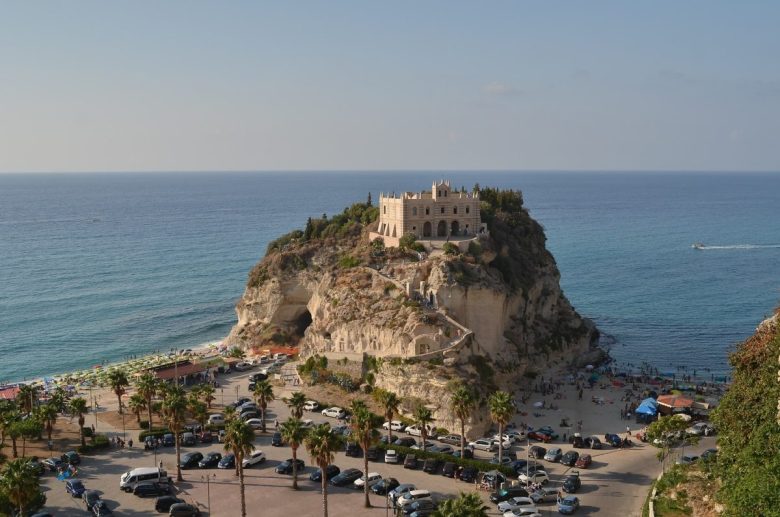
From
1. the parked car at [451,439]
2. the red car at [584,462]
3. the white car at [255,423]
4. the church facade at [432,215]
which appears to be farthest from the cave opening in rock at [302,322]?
the red car at [584,462]

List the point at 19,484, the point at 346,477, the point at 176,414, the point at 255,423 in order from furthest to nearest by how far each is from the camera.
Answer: the point at 255,423
the point at 346,477
the point at 176,414
the point at 19,484

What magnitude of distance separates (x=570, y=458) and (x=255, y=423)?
23.8 metres

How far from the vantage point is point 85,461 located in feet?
161

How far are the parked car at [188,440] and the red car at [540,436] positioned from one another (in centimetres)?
2495

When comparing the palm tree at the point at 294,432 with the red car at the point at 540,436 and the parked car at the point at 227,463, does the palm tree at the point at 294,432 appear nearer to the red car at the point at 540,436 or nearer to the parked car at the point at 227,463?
the parked car at the point at 227,463

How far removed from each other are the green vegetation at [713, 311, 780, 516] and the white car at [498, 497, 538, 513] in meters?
10.4

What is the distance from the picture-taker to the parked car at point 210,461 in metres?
47.6

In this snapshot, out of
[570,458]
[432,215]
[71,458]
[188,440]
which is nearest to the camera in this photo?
→ [71,458]

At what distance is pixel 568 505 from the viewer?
4156 cm

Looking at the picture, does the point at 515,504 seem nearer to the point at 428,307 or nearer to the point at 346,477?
the point at 346,477

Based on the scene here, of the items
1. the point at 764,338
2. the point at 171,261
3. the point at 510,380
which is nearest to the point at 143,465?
the point at 510,380

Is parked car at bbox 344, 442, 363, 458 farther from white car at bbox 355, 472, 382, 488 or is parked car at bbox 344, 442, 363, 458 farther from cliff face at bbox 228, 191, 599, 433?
cliff face at bbox 228, 191, 599, 433

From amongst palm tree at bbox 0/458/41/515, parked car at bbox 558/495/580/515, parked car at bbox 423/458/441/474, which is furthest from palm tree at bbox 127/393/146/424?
parked car at bbox 558/495/580/515

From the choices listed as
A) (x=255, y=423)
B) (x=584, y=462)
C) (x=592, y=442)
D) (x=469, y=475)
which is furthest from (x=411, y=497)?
(x=255, y=423)
